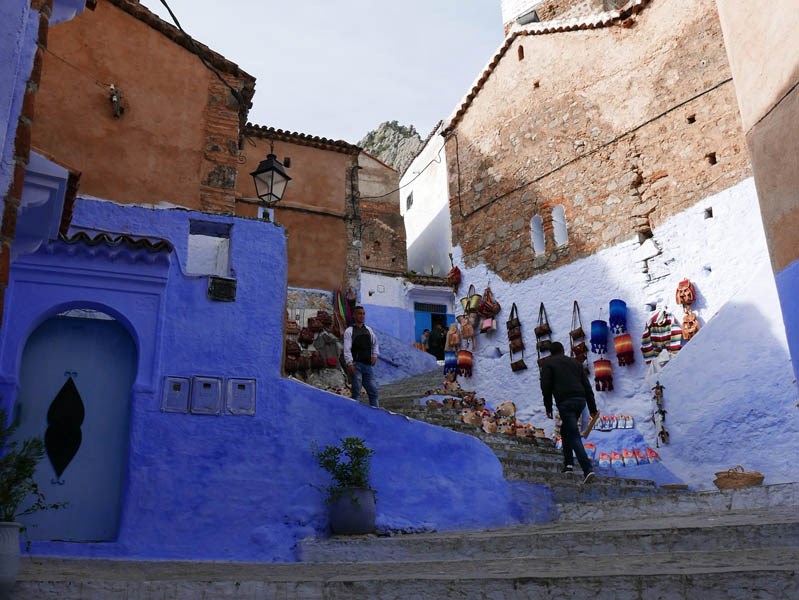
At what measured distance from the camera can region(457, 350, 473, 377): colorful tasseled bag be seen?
15.0 meters

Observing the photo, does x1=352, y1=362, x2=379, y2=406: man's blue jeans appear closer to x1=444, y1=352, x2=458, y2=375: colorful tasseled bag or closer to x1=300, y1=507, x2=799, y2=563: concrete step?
x1=300, y1=507, x2=799, y2=563: concrete step

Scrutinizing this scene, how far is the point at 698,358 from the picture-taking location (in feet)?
35.0

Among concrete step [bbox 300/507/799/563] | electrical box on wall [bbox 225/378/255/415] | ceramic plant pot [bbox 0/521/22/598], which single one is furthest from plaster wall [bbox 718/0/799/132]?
ceramic plant pot [bbox 0/521/22/598]

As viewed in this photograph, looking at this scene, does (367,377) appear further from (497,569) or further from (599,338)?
(497,569)

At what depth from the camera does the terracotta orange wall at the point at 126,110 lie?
946 centimetres

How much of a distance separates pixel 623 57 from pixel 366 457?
365 inches

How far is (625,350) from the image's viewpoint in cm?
1197

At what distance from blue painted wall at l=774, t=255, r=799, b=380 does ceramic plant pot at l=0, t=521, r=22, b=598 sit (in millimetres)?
5326

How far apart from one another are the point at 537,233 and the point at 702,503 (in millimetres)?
8782

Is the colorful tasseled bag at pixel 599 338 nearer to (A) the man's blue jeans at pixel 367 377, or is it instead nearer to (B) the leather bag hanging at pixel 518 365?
(B) the leather bag hanging at pixel 518 365

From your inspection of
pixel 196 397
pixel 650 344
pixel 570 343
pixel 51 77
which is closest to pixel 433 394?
pixel 570 343

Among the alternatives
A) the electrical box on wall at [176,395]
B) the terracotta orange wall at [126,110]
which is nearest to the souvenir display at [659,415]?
the electrical box on wall at [176,395]

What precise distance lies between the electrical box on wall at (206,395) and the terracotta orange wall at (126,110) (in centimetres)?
293

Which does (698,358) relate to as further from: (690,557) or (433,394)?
(690,557)
